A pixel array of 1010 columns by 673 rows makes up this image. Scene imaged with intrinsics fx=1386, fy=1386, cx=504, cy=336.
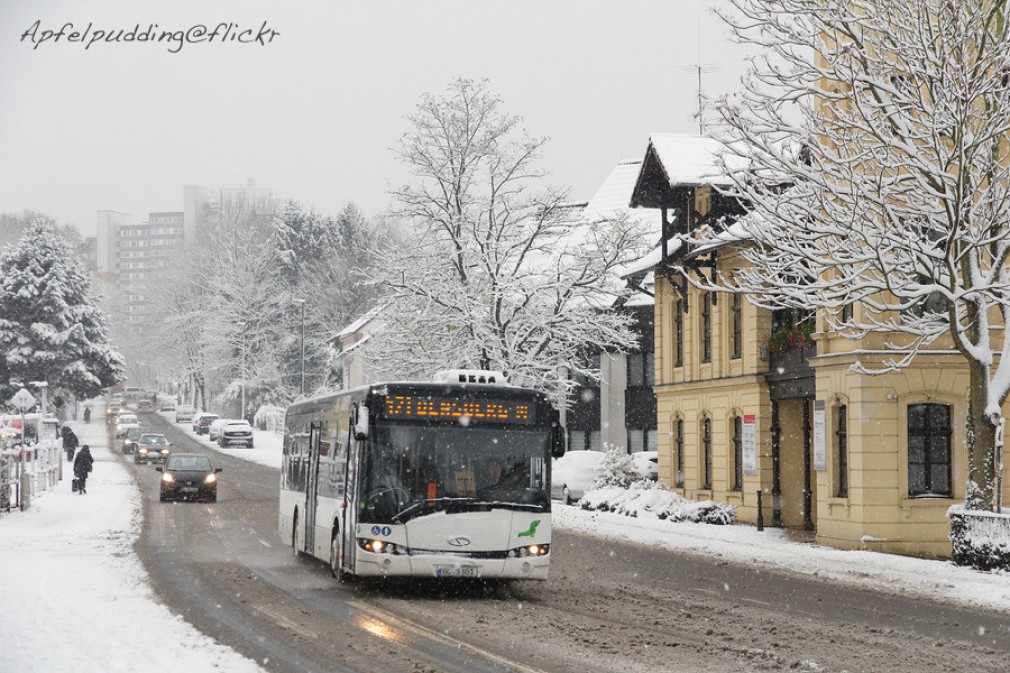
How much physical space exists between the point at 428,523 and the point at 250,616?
9.15 feet

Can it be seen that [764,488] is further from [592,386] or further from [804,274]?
[592,386]

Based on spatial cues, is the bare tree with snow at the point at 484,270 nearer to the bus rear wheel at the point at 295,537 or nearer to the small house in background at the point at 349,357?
the bus rear wheel at the point at 295,537

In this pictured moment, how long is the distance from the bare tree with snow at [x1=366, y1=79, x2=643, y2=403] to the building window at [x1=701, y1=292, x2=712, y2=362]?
5992 mm

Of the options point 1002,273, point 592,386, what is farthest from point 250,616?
point 592,386

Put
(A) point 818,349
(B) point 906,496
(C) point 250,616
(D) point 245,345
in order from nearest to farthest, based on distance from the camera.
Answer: (C) point 250,616 < (B) point 906,496 < (A) point 818,349 < (D) point 245,345

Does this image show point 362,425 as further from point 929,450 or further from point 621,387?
point 621,387

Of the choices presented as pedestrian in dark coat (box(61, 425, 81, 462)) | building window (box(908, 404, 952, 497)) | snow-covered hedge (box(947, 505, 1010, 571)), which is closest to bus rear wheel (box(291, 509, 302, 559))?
snow-covered hedge (box(947, 505, 1010, 571))

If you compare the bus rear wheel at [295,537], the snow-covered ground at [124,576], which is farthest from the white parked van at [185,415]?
the bus rear wheel at [295,537]

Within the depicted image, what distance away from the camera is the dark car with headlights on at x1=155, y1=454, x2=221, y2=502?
41.6 m

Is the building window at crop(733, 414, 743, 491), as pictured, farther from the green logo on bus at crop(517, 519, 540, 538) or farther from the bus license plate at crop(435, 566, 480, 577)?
the bus license plate at crop(435, 566, 480, 577)

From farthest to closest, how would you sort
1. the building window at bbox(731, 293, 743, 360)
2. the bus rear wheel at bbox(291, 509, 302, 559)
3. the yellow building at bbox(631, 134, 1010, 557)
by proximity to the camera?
the building window at bbox(731, 293, 743, 360) < the yellow building at bbox(631, 134, 1010, 557) < the bus rear wheel at bbox(291, 509, 302, 559)

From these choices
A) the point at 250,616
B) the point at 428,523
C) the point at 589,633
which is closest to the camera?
the point at 589,633

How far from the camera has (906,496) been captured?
2780cm

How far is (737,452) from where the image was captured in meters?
36.5
